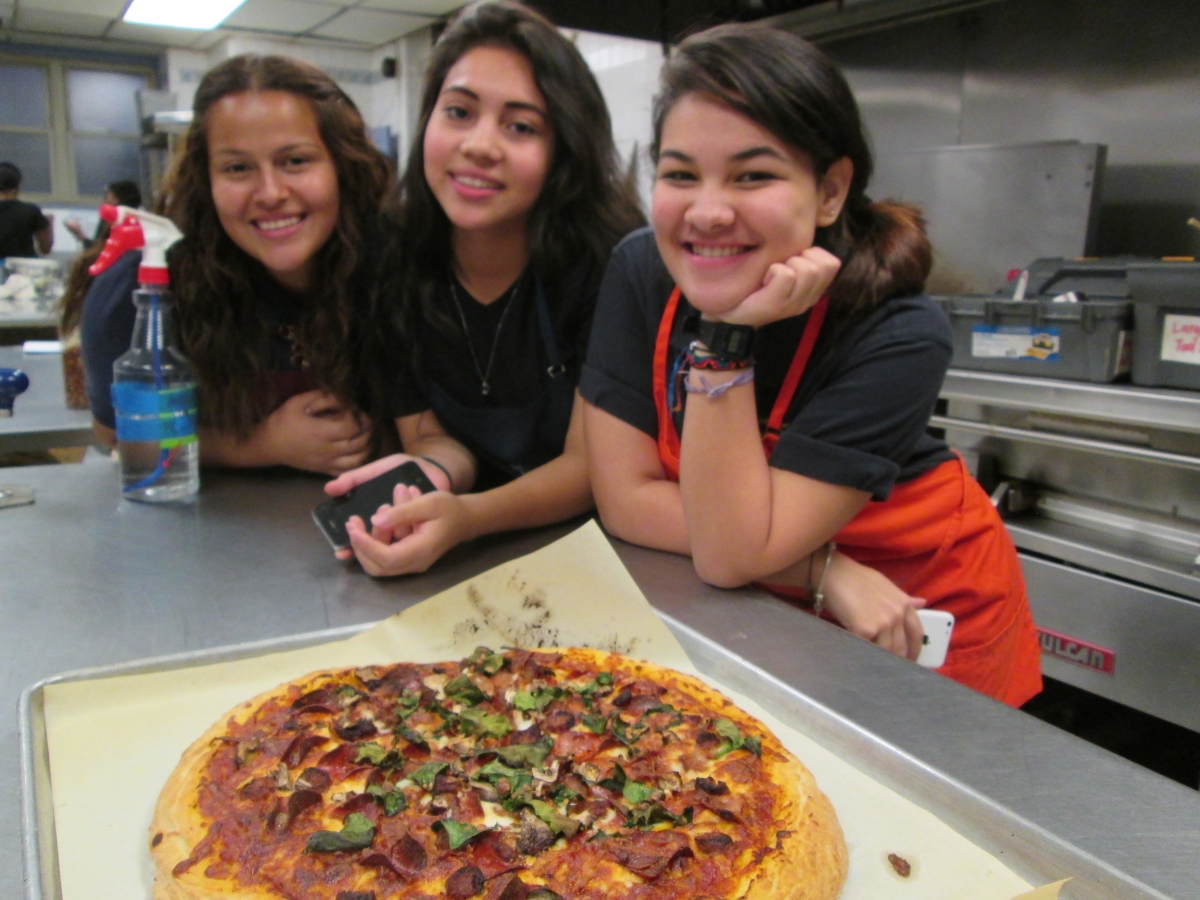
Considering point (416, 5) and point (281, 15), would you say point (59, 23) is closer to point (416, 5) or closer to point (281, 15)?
point (281, 15)

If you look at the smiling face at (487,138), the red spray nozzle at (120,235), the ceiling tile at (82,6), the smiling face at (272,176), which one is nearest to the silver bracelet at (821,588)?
the smiling face at (487,138)

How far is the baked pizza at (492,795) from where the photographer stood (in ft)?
2.12

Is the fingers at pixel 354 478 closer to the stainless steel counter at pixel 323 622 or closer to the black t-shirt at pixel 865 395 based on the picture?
the stainless steel counter at pixel 323 622

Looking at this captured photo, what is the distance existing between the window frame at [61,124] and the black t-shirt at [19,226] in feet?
16.1

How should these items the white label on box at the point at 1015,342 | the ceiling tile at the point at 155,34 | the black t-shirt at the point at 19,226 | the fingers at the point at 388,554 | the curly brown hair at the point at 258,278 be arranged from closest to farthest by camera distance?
the fingers at the point at 388,554, the curly brown hair at the point at 258,278, the white label on box at the point at 1015,342, the black t-shirt at the point at 19,226, the ceiling tile at the point at 155,34

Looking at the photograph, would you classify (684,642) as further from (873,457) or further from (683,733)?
(873,457)

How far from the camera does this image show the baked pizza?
65 centimetres

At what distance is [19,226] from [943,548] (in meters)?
4.80

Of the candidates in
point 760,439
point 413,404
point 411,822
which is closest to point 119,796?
point 411,822

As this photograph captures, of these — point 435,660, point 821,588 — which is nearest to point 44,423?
point 435,660

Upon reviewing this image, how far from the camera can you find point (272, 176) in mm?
1413

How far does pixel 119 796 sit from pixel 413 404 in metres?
0.92

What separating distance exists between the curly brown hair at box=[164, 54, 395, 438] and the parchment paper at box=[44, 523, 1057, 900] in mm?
678

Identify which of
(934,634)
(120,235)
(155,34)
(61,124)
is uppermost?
(155,34)
